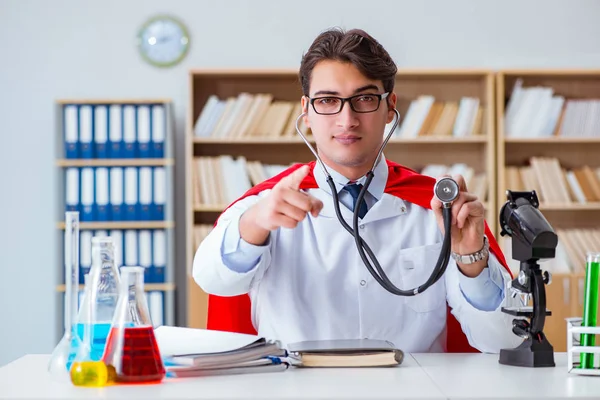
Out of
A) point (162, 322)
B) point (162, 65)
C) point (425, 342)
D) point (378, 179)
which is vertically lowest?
point (162, 322)

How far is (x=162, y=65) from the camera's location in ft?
14.1

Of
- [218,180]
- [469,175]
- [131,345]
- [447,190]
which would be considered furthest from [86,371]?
[469,175]

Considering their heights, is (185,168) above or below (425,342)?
above

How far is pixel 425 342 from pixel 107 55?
3.01m

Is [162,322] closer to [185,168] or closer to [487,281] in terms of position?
[185,168]

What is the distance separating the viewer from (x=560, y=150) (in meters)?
4.25

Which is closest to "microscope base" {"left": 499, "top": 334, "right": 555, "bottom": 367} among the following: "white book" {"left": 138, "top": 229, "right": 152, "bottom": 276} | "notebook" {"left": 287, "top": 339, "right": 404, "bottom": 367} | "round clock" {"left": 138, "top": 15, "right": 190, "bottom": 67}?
"notebook" {"left": 287, "top": 339, "right": 404, "bottom": 367}

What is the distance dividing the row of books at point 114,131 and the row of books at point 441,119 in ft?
4.03

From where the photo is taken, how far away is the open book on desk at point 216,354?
1.26m

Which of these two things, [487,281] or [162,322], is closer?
[487,281]

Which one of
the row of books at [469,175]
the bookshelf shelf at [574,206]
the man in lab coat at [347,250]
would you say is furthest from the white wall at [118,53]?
the man in lab coat at [347,250]

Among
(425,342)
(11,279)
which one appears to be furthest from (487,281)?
(11,279)

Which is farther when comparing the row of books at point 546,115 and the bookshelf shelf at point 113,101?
the row of books at point 546,115

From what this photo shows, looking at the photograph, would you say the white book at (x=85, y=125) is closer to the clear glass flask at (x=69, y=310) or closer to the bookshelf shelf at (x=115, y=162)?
the bookshelf shelf at (x=115, y=162)
